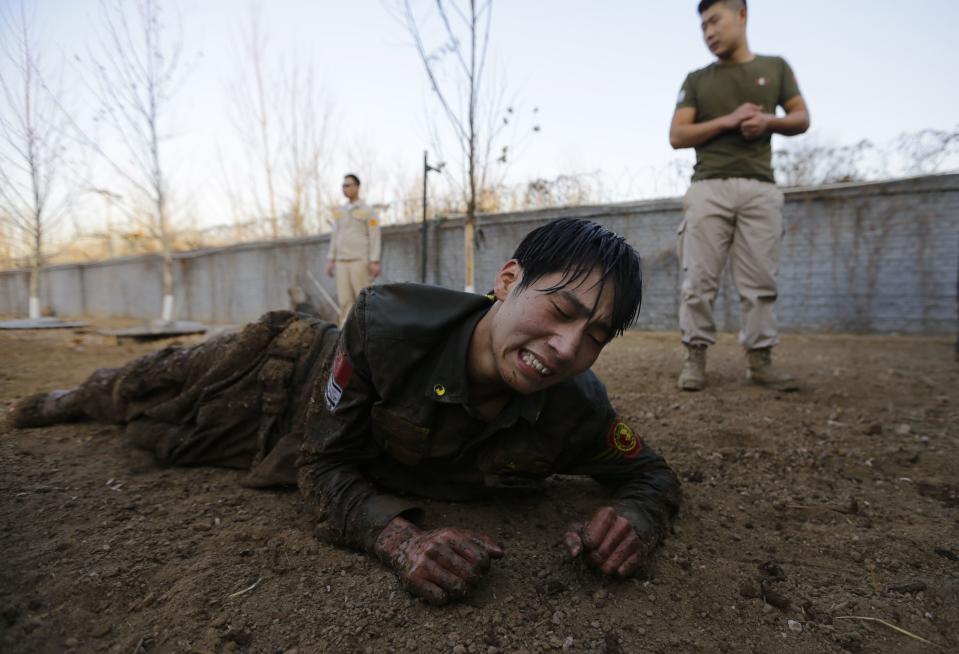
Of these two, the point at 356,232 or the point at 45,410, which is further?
the point at 356,232

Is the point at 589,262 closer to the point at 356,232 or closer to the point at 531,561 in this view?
the point at 531,561

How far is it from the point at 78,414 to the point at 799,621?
2866mm

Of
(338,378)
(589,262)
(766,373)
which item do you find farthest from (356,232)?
(589,262)

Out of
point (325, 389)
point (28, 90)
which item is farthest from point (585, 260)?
point (28, 90)

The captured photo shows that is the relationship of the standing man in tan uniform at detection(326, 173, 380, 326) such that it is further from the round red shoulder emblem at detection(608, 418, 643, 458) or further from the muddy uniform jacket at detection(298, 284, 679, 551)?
the round red shoulder emblem at detection(608, 418, 643, 458)

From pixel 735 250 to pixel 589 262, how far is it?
2122 millimetres

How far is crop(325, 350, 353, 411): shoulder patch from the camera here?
4.76 feet

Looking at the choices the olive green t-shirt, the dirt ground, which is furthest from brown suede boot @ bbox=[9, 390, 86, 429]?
the olive green t-shirt

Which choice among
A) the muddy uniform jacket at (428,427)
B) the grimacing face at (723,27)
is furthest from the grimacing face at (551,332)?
the grimacing face at (723,27)

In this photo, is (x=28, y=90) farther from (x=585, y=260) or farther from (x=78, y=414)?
(x=585, y=260)

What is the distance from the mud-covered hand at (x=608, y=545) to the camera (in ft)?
4.16

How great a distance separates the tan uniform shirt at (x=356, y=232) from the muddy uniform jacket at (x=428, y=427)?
513 centimetres

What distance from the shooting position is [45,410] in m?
2.38

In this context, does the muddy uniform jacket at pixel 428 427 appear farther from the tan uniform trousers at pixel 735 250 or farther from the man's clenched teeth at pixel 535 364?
the tan uniform trousers at pixel 735 250
